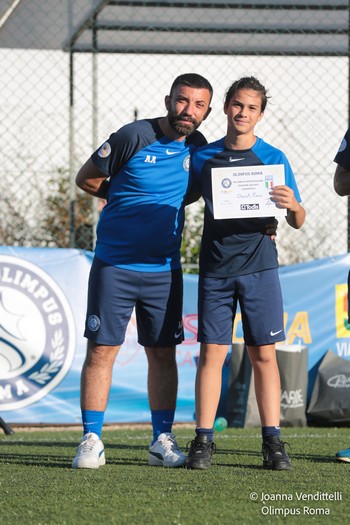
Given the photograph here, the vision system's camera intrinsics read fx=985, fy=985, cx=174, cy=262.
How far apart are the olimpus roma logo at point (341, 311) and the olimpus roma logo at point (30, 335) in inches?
77.1

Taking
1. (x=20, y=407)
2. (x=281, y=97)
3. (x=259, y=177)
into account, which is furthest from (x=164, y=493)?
(x=281, y=97)

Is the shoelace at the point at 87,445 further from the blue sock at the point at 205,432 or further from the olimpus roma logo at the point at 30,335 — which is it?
the olimpus roma logo at the point at 30,335

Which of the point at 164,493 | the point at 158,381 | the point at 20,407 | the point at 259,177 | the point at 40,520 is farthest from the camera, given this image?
the point at 20,407

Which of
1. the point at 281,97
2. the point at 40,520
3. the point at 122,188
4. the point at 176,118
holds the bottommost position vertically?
the point at 40,520

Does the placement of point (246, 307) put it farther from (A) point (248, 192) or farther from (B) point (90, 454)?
(B) point (90, 454)

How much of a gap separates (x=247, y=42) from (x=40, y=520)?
566 cm

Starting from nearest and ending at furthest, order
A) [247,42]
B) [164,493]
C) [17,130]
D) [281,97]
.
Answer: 1. [164,493]
2. [247,42]
3. [17,130]
4. [281,97]

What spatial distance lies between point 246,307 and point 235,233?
330 millimetres

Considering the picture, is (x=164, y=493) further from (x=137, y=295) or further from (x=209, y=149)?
(x=209, y=149)

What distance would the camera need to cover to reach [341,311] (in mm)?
7273

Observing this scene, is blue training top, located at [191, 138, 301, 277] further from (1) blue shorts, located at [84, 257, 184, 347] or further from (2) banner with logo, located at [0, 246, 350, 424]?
(2) banner with logo, located at [0, 246, 350, 424]

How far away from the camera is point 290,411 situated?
6.79m

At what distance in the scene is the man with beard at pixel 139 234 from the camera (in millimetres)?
4418

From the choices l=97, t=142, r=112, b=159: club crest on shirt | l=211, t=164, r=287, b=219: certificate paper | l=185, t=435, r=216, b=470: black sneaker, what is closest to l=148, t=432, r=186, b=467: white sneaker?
l=185, t=435, r=216, b=470: black sneaker
